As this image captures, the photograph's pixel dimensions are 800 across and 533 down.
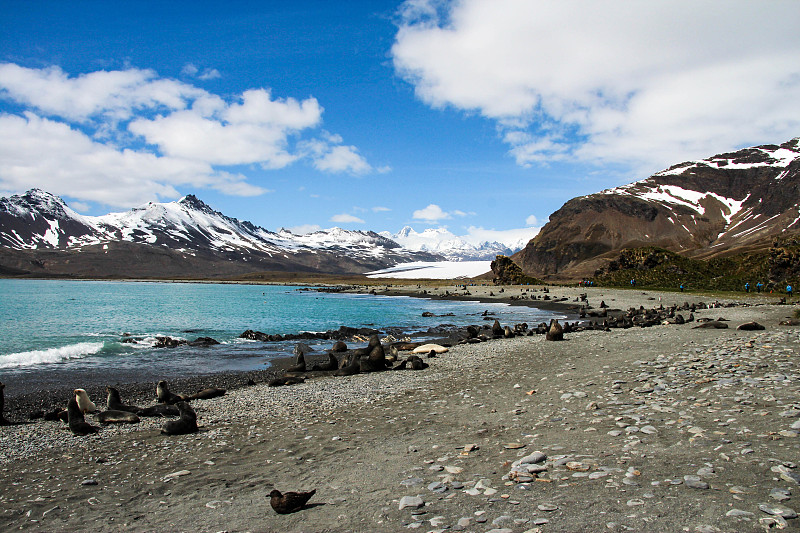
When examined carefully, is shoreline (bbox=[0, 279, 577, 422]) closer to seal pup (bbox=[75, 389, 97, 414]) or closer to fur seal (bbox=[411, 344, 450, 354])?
seal pup (bbox=[75, 389, 97, 414])

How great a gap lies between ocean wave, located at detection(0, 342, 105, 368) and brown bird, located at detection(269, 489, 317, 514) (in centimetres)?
2529

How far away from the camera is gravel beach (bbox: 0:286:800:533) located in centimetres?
584

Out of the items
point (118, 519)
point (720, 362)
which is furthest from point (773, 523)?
point (720, 362)

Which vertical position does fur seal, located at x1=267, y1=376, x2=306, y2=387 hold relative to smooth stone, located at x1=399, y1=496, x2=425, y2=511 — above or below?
below

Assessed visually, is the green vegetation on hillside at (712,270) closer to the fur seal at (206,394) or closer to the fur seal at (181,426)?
the fur seal at (206,394)

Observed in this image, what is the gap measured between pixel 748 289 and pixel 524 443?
61.5m

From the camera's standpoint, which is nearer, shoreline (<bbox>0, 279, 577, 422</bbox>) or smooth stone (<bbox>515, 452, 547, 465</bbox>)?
smooth stone (<bbox>515, 452, 547, 465</bbox>)

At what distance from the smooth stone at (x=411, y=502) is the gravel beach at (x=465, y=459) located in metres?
0.04

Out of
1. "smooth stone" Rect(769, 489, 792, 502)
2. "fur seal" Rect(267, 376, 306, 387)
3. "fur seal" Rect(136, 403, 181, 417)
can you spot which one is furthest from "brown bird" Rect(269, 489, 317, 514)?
"fur seal" Rect(267, 376, 306, 387)

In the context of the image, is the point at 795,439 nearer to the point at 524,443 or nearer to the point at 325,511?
the point at 524,443

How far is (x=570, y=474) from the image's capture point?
684 cm

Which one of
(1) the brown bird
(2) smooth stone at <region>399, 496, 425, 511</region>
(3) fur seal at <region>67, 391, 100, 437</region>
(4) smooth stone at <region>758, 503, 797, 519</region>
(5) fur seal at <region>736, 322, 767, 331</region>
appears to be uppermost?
(5) fur seal at <region>736, 322, 767, 331</region>

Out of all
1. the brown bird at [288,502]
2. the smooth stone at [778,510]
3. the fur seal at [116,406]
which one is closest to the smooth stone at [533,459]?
the smooth stone at [778,510]

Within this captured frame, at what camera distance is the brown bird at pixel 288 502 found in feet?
21.6
